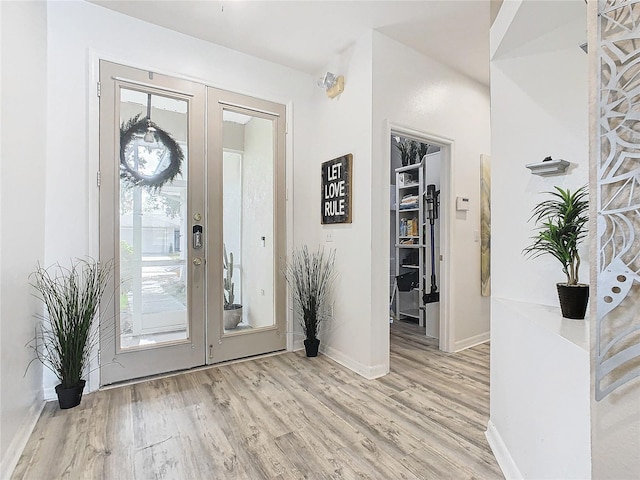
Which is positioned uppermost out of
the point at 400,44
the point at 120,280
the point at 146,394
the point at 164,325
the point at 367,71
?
the point at 400,44

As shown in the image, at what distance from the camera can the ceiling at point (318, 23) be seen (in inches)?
93.3

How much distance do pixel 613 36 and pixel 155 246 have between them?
111 inches

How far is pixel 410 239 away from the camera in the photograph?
182 inches

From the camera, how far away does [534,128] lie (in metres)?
1.71

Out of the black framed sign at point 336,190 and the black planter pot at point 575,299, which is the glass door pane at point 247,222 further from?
the black planter pot at point 575,299

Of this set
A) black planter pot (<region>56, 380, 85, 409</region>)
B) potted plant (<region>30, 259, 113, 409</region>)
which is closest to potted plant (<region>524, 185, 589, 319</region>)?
potted plant (<region>30, 259, 113, 409</region>)

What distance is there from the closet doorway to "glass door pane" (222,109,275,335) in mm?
1316

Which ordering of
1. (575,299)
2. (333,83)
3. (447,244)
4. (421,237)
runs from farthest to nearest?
1. (421,237)
2. (447,244)
3. (333,83)
4. (575,299)

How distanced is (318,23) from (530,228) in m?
2.18

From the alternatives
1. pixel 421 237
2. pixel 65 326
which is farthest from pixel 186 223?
pixel 421 237

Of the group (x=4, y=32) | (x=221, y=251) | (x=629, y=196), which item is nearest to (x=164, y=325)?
(x=221, y=251)

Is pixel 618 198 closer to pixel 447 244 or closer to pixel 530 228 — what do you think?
pixel 530 228

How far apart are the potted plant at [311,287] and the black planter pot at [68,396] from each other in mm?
1729

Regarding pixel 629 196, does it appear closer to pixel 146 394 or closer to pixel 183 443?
pixel 183 443
